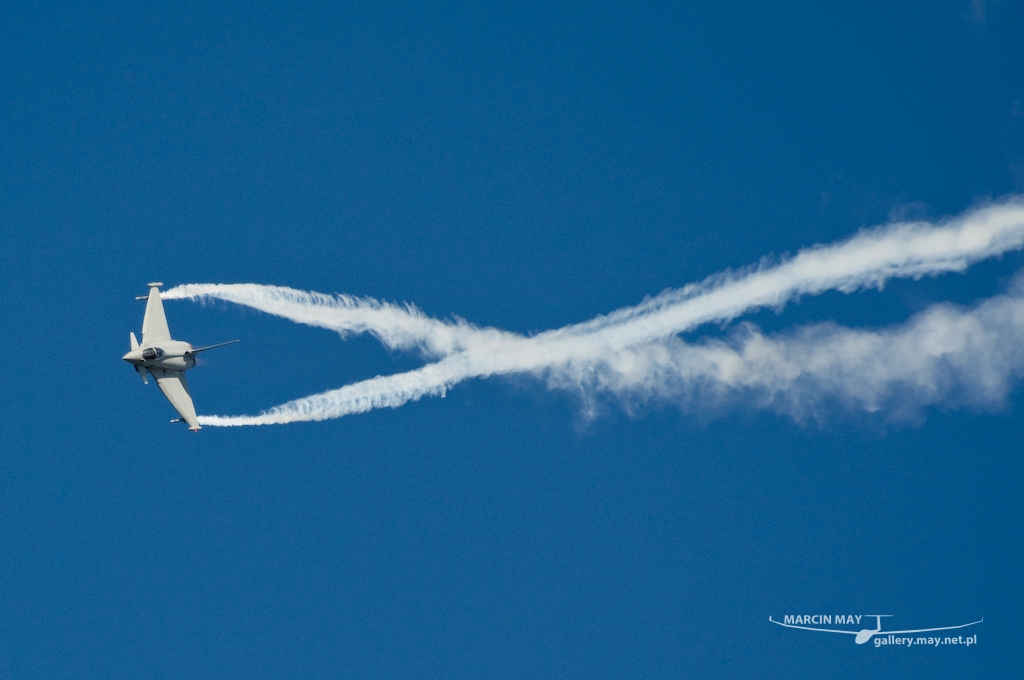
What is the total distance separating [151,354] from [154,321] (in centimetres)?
274

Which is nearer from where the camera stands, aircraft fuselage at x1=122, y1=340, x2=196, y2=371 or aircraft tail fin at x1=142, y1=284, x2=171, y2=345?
aircraft fuselage at x1=122, y1=340, x2=196, y2=371

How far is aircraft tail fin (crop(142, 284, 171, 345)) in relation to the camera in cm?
5256

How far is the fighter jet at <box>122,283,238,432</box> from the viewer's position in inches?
2009

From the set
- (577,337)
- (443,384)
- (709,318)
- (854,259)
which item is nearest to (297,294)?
(443,384)

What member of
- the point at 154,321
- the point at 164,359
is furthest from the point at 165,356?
the point at 154,321

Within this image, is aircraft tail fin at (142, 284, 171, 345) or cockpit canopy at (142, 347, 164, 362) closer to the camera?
cockpit canopy at (142, 347, 164, 362)

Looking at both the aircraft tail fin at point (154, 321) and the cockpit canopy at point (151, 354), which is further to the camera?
the aircraft tail fin at point (154, 321)

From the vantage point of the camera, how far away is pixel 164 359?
5134cm

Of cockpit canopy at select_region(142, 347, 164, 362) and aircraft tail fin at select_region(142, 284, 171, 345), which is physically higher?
aircraft tail fin at select_region(142, 284, 171, 345)

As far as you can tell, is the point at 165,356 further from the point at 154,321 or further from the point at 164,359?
the point at 154,321

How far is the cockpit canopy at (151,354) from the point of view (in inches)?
1997

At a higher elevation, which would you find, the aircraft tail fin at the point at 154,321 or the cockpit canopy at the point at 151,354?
A: the aircraft tail fin at the point at 154,321

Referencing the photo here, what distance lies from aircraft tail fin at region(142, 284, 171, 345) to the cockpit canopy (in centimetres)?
109

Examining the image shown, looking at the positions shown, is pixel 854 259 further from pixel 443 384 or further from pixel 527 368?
pixel 443 384
